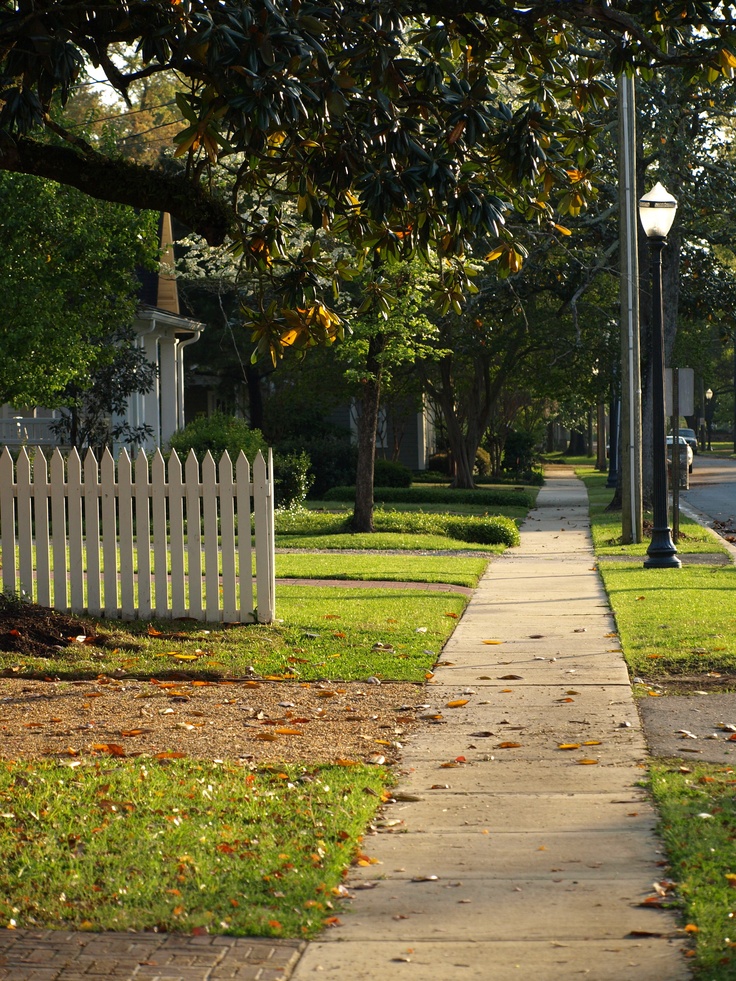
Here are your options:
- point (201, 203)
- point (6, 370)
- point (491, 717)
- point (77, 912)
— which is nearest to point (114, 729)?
point (491, 717)

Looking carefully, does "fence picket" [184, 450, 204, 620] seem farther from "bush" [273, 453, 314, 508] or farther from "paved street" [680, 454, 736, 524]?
"paved street" [680, 454, 736, 524]

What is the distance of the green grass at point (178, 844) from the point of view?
4.20 metres

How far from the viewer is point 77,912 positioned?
13.8 ft

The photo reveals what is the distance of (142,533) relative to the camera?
32.7ft

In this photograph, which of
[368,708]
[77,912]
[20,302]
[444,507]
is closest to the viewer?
[77,912]

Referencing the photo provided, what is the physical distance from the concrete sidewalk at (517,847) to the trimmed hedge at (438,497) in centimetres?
2034

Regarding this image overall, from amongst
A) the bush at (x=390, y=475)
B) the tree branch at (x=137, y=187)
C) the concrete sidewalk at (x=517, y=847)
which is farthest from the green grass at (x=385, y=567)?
the bush at (x=390, y=475)

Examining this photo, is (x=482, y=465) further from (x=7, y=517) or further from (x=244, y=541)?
(x=7, y=517)

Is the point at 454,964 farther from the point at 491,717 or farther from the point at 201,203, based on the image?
the point at 201,203

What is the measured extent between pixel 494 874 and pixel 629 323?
49.6 ft

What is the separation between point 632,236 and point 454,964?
54.4 ft

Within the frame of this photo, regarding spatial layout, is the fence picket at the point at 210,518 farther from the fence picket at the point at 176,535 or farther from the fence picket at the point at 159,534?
the fence picket at the point at 159,534

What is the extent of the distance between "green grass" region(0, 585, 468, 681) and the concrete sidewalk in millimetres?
686

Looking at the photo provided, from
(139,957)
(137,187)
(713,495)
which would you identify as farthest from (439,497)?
(139,957)
